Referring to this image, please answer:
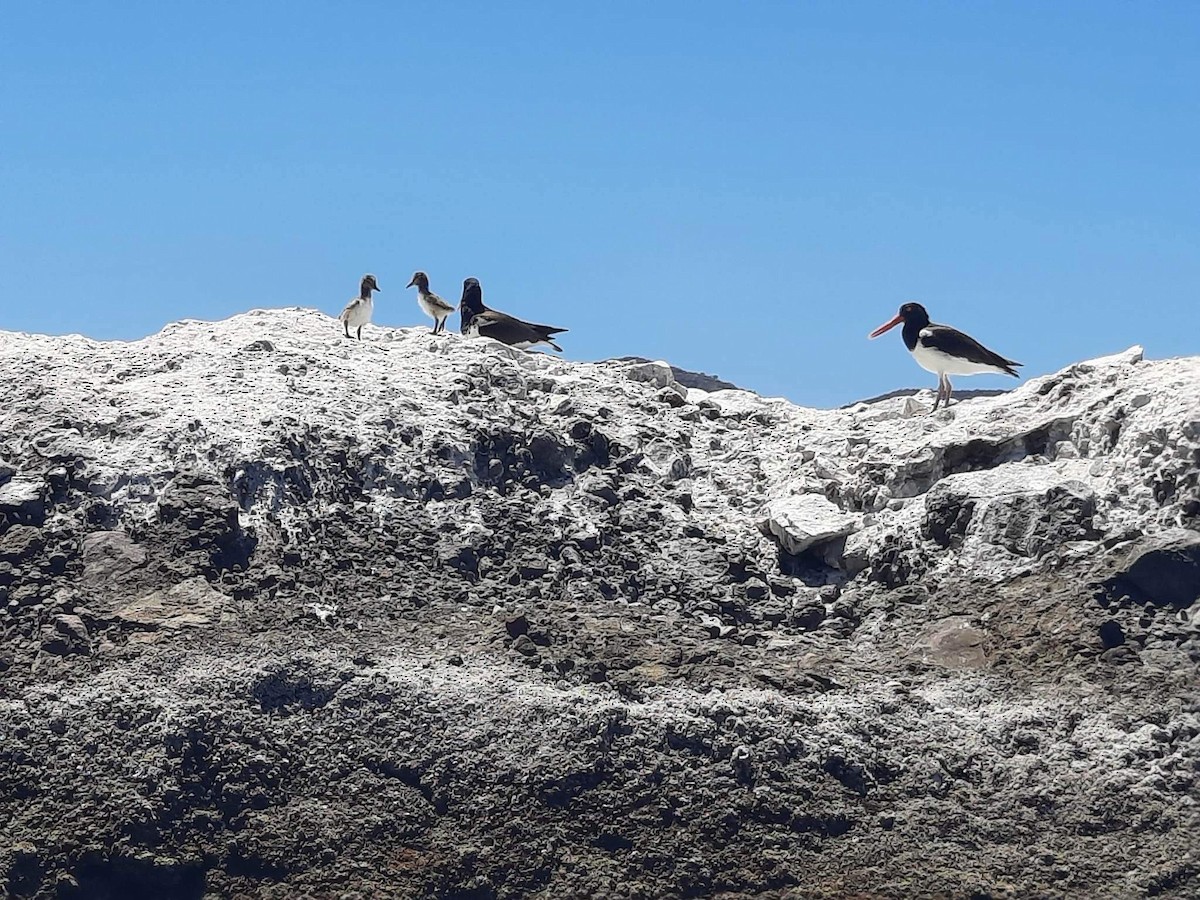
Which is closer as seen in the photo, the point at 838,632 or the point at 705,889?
the point at 705,889

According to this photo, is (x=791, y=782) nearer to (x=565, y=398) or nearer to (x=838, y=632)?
(x=838, y=632)

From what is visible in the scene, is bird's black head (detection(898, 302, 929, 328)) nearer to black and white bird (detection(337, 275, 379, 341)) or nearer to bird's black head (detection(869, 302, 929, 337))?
bird's black head (detection(869, 302, 929, 337))

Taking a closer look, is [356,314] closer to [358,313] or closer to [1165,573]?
[358,313]

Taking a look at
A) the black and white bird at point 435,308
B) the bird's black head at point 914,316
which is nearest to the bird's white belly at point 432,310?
the black and white bird at point 435,308

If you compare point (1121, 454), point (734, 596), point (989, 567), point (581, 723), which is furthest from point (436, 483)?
point (1121, 454)

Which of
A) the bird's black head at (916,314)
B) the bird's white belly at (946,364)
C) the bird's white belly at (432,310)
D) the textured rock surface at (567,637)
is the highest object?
the bird's white belly at (432,310)

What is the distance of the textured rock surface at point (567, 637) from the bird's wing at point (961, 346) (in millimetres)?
792

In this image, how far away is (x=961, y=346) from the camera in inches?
839

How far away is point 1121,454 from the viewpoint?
1803 cm

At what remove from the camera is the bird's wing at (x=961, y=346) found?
69.9ft

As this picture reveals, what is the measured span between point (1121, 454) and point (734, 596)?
4538mm

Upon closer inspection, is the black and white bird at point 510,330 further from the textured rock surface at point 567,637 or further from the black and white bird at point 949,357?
the black and white bird at point 949,357

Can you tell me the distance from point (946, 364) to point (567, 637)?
7.36m

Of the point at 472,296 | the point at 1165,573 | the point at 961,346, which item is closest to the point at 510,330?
the point at 472,296
